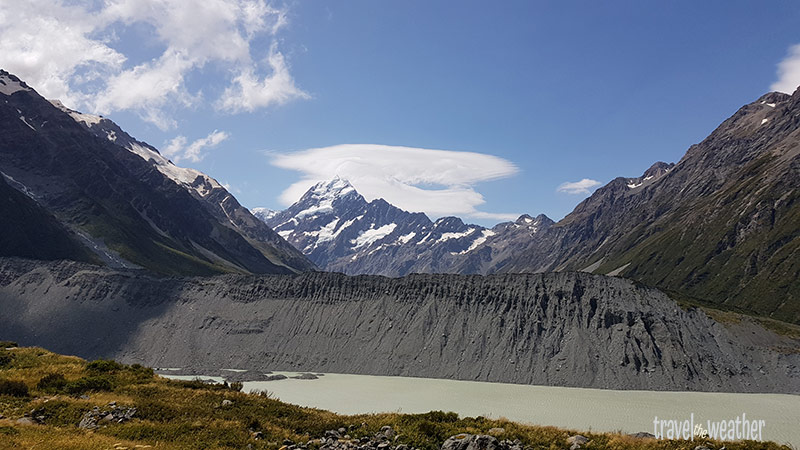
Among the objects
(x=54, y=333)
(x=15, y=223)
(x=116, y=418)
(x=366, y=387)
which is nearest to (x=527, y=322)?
(x=366, y=387)

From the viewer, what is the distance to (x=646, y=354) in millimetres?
83500

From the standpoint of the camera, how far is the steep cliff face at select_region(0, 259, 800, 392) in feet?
273

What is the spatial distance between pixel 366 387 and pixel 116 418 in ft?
182

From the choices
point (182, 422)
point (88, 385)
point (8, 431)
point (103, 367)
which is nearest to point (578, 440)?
point (182, 422)

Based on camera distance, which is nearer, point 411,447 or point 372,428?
point 411,447

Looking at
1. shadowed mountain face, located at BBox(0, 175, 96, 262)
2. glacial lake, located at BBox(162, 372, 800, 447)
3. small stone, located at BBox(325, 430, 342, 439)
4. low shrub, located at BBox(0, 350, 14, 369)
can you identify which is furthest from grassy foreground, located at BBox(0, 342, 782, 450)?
shadowed mountain face, located at BBox(0, 175, 96, 262)

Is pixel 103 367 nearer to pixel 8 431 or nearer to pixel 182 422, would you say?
pixel 182 422

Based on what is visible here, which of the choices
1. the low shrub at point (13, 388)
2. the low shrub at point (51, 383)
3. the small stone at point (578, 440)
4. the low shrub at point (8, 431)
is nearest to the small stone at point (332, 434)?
the small stone at point (578, 440)

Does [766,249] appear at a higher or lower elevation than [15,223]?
higher

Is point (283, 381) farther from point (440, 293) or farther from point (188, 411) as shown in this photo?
point (188, 411)

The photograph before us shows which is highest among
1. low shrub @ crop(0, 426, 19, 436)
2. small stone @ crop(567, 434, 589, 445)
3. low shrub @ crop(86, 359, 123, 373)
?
small stone @ crop(567, 434, 589, 445)

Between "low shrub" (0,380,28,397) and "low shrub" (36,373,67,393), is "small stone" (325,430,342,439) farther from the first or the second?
"low shrub" (0,380,28,397)

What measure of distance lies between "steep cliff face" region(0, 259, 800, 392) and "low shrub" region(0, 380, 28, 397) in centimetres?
6750

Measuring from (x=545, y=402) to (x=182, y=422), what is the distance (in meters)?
51.3
